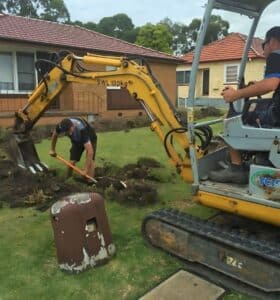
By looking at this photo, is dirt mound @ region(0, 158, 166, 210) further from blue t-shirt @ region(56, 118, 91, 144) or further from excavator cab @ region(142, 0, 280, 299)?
excavator cab @ region(142, 0, 280, 299)

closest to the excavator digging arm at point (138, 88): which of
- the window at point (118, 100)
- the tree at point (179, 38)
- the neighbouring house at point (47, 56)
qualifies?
the neighbouring house at point (47, 56)

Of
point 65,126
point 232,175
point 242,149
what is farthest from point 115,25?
point 242,149

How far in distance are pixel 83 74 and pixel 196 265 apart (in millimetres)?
3159

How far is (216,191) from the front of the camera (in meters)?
4.49

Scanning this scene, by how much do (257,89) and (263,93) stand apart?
68 mm

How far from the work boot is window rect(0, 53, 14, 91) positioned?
13688 mm

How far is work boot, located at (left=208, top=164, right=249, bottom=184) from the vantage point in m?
4.54

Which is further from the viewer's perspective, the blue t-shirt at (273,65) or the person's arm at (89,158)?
the person's arm at (89,158)

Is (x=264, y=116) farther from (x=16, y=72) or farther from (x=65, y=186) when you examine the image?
(x=16, y=72)

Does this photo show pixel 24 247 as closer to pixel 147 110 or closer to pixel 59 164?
pixel 147 110

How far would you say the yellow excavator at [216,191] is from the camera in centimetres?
396

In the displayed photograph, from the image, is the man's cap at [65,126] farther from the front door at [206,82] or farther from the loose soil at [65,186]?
the front door at [206,82]

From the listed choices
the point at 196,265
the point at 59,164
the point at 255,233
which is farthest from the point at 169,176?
the point at 196,265

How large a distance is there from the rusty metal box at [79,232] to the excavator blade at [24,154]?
326cm
